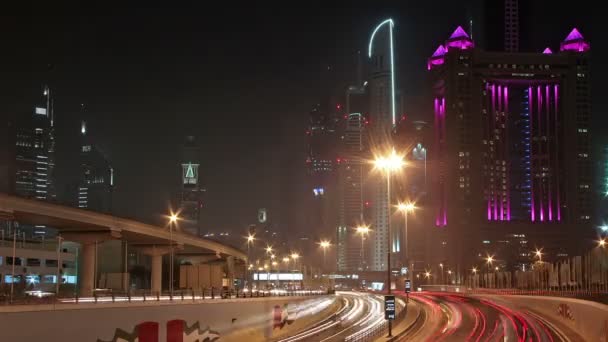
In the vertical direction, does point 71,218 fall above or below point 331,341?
above

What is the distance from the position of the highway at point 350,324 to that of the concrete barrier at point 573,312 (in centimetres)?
1307

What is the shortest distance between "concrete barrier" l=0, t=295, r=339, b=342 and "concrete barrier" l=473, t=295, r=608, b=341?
75.2 ft

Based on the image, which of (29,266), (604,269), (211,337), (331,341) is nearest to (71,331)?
(211,337)

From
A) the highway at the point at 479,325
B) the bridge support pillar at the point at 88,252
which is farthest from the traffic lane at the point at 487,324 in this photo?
the bridge support pillar at the point at 88,252

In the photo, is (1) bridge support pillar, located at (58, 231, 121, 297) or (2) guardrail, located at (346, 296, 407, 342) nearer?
(2) guardrail, located at (346, 296, 407, 342)

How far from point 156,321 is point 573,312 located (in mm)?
32628

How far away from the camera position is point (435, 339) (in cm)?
5756

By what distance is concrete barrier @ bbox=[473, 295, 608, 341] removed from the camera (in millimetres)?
46312

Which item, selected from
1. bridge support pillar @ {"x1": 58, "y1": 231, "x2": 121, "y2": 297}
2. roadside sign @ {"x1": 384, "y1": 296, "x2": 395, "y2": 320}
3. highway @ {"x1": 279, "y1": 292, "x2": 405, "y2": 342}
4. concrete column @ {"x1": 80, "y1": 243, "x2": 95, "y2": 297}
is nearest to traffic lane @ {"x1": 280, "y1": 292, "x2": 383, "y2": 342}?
highway @ {"x1": 279, "y1": 292, "x2": 405, "y2": 342}

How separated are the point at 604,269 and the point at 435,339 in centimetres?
2083

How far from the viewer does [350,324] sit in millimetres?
73125

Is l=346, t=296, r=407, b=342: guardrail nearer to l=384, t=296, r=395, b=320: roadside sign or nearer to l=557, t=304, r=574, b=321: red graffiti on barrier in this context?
l=384, t=296, r=395, b=320: roadside sign

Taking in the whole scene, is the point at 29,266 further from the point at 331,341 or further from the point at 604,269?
the point at 604,269

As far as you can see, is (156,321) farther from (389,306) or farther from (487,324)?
(487,324)
